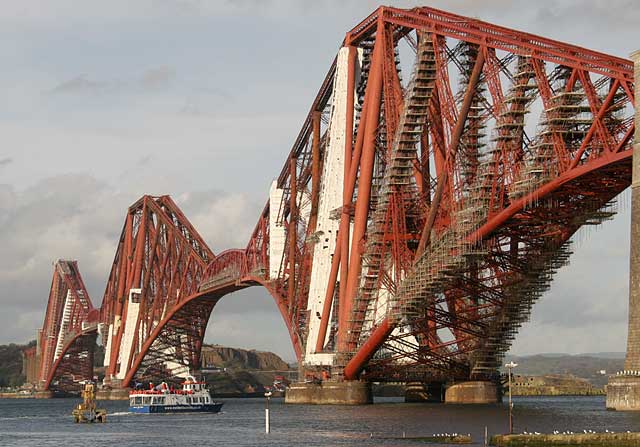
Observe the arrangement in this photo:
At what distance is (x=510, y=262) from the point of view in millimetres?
107188

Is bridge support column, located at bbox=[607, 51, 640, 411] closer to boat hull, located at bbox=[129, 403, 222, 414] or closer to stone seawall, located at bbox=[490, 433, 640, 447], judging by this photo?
stone seawall, located at bbox=[490, 433, 640, 447]

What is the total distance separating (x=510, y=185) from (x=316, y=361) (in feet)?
106

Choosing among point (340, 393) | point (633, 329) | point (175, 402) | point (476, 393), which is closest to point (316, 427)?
point (340, 393)

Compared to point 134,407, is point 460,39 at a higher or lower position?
higher

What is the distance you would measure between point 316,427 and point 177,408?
150 ft

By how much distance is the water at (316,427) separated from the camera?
80.6 metres

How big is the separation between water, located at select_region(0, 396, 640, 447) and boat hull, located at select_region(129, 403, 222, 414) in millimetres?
9718

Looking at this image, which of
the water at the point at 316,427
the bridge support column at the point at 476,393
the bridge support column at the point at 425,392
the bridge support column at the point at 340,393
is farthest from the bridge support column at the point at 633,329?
the bridge support column at the point at 425,392

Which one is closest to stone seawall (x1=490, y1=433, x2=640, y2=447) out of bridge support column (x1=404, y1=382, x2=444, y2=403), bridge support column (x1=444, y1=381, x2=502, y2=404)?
bridge support column (x1=444, y1=381, x2=502, y2=404)

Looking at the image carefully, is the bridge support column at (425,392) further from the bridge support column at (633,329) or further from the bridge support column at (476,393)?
the bridge support column at (633,329)

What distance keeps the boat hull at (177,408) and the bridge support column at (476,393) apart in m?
29.1

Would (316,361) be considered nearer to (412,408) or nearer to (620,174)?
(412,408)

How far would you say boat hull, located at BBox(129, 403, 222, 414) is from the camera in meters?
135

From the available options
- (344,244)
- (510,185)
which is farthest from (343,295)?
(510,185)
